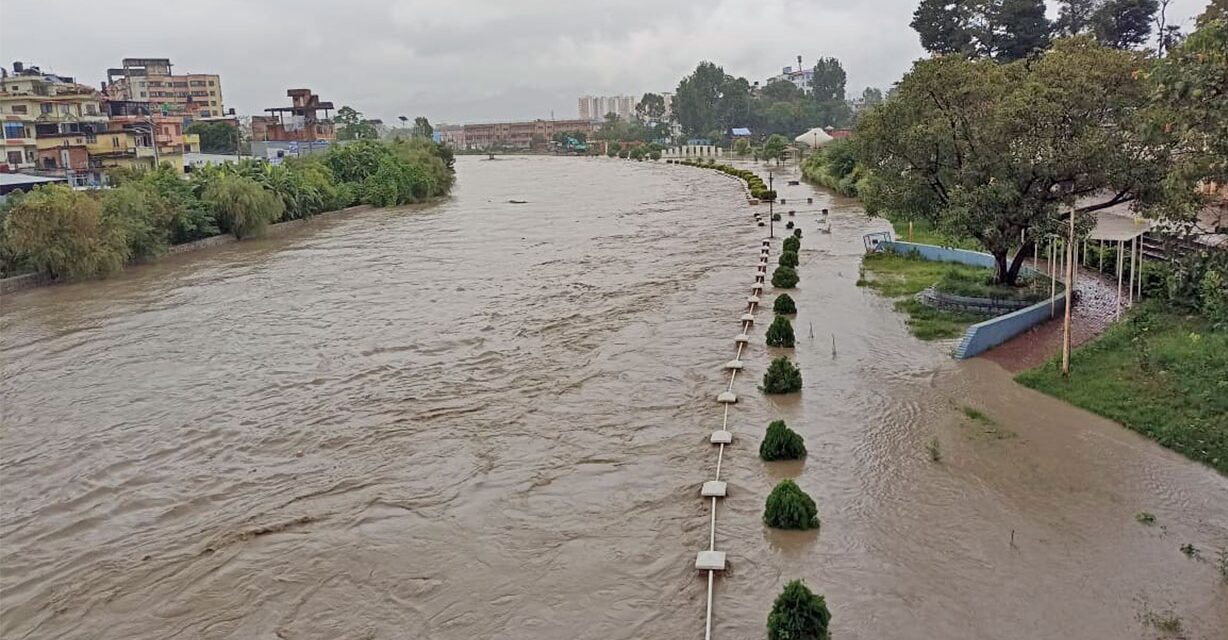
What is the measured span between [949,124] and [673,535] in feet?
35.7

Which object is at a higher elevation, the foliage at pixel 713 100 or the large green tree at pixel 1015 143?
the foliage at pixel 713 100

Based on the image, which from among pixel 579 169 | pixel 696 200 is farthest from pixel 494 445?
pixel 579 169

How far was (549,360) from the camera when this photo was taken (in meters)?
15.1

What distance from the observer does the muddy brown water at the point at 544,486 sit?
7520 millimetres

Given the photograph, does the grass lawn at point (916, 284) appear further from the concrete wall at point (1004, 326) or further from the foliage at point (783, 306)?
the foliage at point (783, 306)

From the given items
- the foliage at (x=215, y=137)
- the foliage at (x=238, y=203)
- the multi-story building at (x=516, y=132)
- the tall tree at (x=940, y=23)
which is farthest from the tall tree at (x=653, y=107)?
the foliage at (x=238, y=203)

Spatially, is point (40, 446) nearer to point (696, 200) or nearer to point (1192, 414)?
point (1192, 414)

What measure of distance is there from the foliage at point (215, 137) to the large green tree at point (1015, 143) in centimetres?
6703

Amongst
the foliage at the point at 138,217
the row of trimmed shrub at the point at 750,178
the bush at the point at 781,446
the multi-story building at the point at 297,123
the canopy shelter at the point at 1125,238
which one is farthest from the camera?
the multi-story building at the point at 297,123

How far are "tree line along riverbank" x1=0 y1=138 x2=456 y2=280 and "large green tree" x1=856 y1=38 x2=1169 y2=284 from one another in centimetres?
2076

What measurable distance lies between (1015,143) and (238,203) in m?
26.4

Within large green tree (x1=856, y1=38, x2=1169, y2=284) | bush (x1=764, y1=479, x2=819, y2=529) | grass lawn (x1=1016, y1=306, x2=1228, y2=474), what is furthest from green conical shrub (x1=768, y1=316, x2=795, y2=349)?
bush (x1=764, y1=479, x2=819, y2=529)

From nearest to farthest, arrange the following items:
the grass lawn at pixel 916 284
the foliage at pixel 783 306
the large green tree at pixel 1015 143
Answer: the large green tree at pixel 1015 143
the grass lawn at pixel 916 284
the foliage at pixel 783 306

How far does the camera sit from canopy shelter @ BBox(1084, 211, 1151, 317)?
14.4 m
